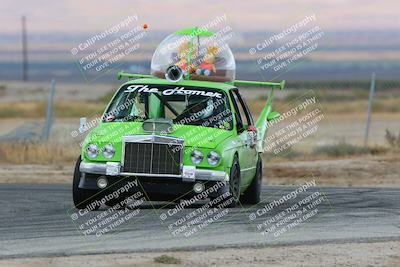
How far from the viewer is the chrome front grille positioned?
14188 millimetres

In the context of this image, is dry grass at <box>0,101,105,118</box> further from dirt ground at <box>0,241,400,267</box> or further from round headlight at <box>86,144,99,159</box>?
dirt ground at <box>0,241,400,267</box>

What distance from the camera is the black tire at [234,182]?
14661 mm

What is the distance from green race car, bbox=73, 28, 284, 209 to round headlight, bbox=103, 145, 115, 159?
1 cm

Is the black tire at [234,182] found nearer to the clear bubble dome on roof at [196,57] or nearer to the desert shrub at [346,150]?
the clear bubble dome on roof at [196,57]

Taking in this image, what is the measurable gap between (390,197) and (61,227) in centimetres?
594

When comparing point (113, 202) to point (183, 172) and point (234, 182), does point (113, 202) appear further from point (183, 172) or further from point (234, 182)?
point (234, 182)

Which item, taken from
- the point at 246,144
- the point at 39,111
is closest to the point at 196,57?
the point at 246,144

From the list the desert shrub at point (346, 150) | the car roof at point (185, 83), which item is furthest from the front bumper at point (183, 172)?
the desert shrub at point (346, 150)

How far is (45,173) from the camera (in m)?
22.8

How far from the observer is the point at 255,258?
10.9 metres

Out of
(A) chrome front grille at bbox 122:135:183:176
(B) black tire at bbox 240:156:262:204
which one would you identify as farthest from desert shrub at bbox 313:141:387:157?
(A) chrome front grille at bbox 122:135:183:176

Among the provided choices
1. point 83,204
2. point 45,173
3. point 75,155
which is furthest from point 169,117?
point 75,155

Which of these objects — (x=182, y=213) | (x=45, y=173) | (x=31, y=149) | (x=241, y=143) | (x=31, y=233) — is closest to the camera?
(x=31, y=233)

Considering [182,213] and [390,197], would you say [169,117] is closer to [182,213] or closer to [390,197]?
[182,213]
